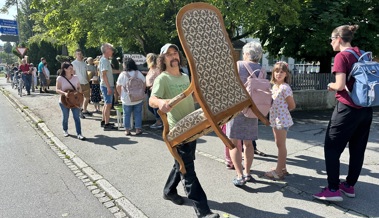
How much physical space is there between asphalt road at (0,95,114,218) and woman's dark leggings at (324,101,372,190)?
252 cm

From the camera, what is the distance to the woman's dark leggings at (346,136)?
124 inches

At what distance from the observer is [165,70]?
307 centimetres

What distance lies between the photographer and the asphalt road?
3.37 metres

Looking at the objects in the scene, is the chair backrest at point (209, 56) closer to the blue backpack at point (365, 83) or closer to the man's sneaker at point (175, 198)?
the blue backpack at point (365, 83)

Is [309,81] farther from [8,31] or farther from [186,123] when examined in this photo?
[8,31]

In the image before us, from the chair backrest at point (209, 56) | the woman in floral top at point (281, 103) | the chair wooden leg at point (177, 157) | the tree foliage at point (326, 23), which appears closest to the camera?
the chair backrest at point (209, 56)

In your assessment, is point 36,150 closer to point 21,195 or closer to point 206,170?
point 21,195

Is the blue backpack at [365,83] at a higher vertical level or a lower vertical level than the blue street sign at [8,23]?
lower

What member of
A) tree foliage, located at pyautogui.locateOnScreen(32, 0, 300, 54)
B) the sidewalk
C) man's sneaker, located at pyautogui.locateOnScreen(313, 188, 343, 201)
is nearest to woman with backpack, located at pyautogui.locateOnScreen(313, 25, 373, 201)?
man's sneaker, located at pyautogui.locateOnScreen(313, 188, 343, 201)

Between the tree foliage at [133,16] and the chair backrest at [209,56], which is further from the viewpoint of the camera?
the tree foliage at [133,16]

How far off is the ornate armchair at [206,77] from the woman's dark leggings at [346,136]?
1082 millimetres

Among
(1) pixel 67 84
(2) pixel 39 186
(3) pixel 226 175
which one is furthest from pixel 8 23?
(3) pixel 226 175

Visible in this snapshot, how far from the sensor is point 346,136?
126 inches

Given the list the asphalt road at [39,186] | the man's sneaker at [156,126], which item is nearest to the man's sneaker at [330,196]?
the asphalt road at [39,186]
